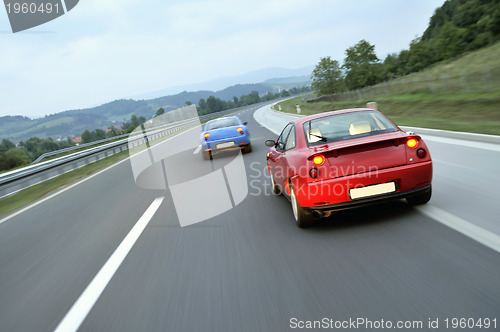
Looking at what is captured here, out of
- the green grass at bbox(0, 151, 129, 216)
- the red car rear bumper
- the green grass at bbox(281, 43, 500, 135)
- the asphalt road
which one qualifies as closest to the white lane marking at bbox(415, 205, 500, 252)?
the asphalt road

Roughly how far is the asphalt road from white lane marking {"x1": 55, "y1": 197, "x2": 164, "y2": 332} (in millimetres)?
65

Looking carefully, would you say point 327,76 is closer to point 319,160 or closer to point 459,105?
point 459,105

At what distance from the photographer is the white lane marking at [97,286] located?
11.6 ft

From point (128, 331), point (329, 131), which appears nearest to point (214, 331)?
point (128, 331)

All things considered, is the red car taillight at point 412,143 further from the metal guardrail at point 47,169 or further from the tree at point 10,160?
the tree at point 10,160

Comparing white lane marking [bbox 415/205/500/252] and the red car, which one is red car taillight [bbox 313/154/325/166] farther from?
white lane marking [bbox 415/205/500/252]

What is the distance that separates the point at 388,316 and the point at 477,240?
69.2 inches

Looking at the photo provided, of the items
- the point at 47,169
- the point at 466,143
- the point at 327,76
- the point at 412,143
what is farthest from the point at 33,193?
the point at 327,76

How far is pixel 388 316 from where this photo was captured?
289 cm

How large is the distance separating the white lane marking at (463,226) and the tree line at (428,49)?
7447 cm

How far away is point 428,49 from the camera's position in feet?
289

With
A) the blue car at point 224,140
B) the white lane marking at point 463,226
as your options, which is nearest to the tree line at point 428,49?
the blue car at point 224,140

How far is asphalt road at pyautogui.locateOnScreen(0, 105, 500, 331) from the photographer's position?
3.14 metres

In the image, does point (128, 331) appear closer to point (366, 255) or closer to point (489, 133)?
point (366, 255)
